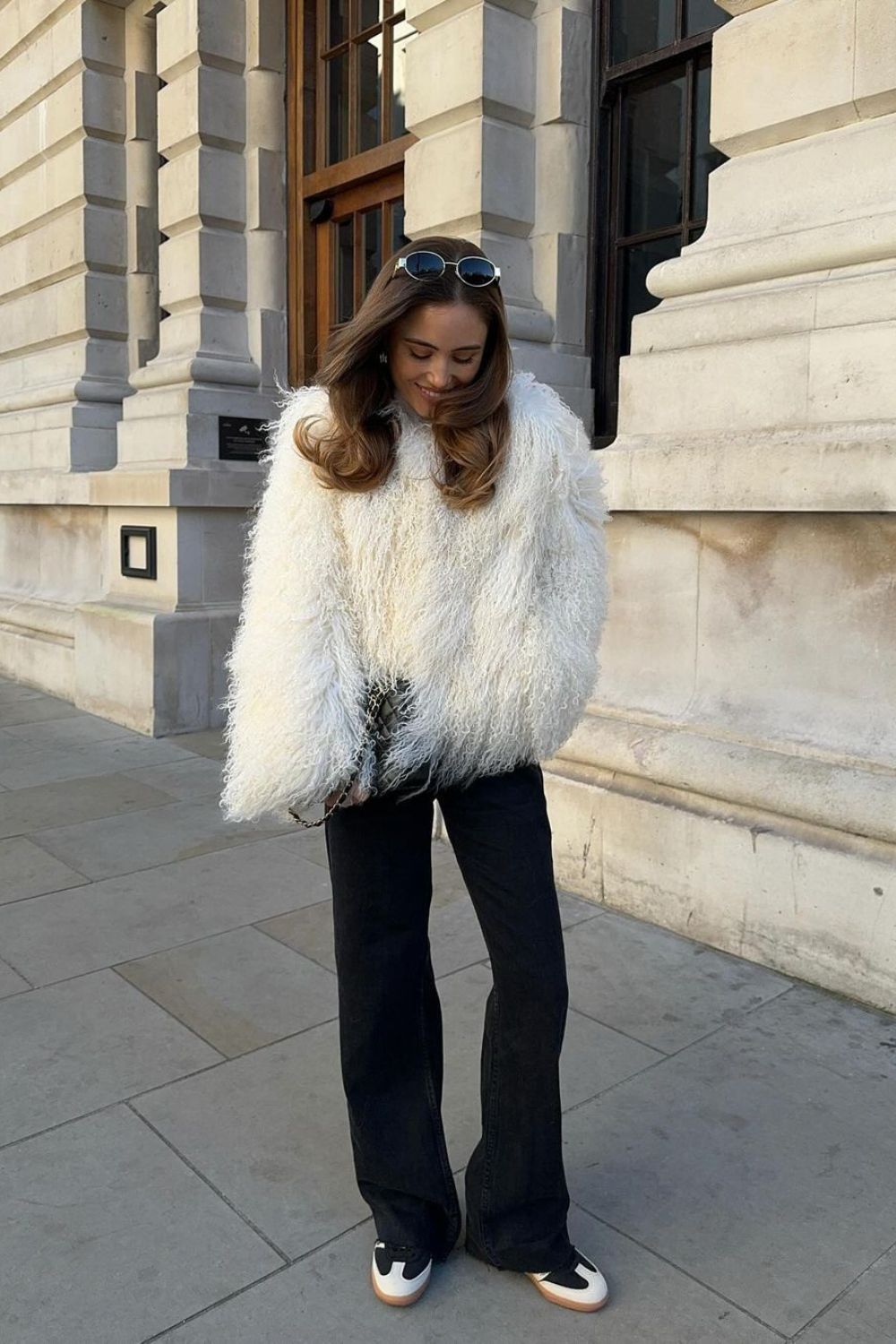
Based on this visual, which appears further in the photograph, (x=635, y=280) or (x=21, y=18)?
(x=21, y=18)

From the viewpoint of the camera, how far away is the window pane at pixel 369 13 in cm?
723

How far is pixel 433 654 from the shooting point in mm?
2041

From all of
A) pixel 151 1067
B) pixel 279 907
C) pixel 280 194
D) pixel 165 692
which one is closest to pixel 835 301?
pixel 279 907

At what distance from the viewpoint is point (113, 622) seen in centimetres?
742

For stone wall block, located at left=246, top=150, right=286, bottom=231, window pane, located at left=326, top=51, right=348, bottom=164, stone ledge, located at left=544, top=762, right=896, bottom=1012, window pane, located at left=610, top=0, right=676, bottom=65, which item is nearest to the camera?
stone ledge, located at left=544, top=762, right=896, bottom=1012

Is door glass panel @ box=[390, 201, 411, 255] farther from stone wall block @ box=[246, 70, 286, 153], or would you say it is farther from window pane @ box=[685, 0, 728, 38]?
window pane @ box=[685, 0, 728, 38]

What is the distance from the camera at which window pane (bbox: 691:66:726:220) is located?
5.37 metres

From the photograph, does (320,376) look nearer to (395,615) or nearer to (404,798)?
(395,615)

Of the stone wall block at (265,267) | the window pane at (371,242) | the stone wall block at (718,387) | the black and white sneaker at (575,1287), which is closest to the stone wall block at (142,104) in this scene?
the stone wall block at (265,267)

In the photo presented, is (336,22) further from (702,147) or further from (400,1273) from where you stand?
(400,1273)

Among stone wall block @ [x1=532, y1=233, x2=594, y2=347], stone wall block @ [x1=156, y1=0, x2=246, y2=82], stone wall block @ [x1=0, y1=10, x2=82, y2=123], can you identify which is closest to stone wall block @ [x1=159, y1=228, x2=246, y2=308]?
stone wall block @ [x1=156, y1=0, x2=246, y2=82]

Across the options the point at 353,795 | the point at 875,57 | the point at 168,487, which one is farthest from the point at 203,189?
the point at 353,795

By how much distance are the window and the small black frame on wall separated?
3.09 metres

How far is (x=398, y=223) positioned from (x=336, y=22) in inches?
60.5
